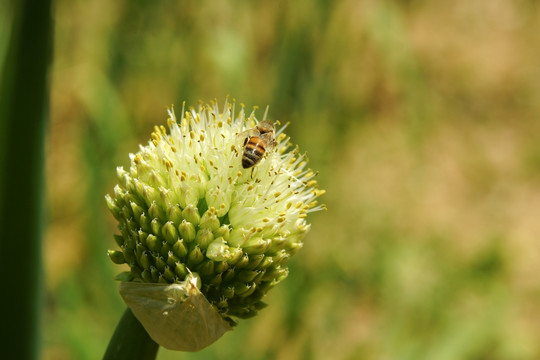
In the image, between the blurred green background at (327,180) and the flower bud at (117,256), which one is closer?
the flower bud at (117,256)

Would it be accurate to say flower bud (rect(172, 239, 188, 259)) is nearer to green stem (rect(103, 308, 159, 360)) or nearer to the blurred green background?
green stem (rect(103, 308, 159, 360))

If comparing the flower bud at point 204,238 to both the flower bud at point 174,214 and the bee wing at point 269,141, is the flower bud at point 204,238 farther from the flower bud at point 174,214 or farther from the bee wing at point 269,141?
the bee wing at point 269,141

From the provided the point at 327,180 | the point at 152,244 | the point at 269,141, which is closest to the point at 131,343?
the point at 152,244

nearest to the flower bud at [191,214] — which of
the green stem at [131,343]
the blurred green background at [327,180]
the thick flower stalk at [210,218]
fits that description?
the thick flower stalk at [210,218]

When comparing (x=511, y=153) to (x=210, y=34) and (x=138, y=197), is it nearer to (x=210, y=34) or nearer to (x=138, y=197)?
(x=210, y=34)

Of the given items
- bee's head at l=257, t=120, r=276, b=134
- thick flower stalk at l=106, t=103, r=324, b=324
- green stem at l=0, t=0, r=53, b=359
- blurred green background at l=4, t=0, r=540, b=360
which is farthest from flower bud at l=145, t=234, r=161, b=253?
blurred green background at l=4, t=0, r=540, b=360

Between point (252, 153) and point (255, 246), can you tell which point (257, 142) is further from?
point (255, 246)
